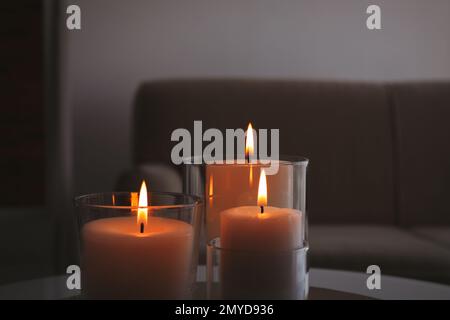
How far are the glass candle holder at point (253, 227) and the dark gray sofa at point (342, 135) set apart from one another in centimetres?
118

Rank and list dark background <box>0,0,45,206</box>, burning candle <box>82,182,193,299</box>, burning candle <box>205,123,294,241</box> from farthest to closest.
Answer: dark background <box>0,0,45,206</box> → burning candle <box>205,123,294,241</box> → burning candle <box>82,182,193,299</box>

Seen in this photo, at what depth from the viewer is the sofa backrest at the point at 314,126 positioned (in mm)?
1838

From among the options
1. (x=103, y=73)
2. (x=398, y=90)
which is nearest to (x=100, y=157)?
(x=103, y=73)

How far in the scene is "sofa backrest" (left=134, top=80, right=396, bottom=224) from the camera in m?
1.84

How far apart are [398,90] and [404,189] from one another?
0.32m

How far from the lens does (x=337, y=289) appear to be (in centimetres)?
71

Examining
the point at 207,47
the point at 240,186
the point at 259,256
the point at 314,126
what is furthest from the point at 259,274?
the point at 207,47

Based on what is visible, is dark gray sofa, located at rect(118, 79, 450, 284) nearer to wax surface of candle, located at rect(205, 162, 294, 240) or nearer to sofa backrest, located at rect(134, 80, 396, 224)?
sofa backrest, located at rect(134, 80, 396, 224)

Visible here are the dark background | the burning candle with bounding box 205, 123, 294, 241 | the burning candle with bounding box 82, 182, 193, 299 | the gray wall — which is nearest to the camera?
the burning candle with bounding box 82, 182, 193, 299

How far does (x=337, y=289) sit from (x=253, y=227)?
22cm

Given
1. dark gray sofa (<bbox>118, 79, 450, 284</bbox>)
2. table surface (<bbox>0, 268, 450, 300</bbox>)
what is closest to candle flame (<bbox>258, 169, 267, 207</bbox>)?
table surface (<bbox>0, 268, 450, 300</bbox>)

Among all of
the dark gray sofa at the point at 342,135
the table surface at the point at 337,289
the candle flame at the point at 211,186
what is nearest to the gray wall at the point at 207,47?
the dark gray sofa at the point at 342,135

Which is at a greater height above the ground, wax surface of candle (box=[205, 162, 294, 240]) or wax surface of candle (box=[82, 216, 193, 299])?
wax surface of candle (box=[205, 162, 294, 240])

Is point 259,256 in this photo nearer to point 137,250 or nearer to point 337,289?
point 137,250
